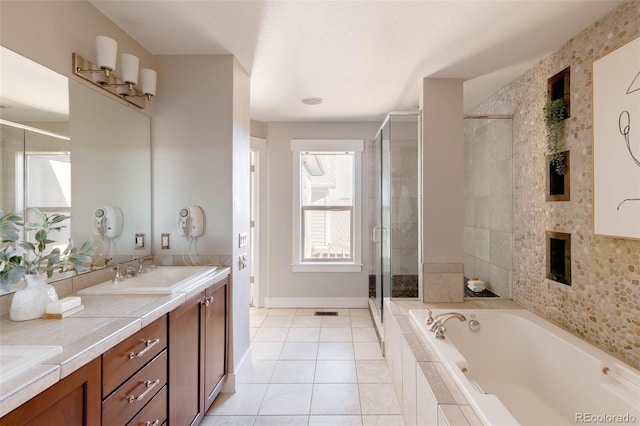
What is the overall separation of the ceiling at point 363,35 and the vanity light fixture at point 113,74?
0.25 m

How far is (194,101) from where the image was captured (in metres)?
2.32

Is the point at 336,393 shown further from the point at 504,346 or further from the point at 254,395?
the point at 504,346

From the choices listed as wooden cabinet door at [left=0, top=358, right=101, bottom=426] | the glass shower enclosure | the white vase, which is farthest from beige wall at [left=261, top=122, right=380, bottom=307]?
wooden cabinet door at [left=0, top=358, right=101, bottom=426]

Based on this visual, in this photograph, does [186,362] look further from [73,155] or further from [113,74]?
[113,74]

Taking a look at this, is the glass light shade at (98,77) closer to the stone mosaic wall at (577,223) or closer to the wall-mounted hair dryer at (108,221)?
the wall-mounted hair dryer at (108,221)

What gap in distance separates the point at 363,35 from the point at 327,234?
2663mm

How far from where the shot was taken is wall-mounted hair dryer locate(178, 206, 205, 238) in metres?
2.25

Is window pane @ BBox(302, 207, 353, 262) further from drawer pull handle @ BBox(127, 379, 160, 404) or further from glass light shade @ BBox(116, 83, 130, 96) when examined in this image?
drawer pull handle @ BBox(127, 379, 160, 404)

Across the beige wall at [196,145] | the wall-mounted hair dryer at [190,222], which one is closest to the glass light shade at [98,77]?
the beige wall at [196,145]

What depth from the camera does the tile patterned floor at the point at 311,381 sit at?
2033 mm

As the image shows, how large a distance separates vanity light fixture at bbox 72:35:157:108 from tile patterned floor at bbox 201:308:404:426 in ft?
6.95

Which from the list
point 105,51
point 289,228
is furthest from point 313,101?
point 105,51

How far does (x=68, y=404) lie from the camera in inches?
36.9

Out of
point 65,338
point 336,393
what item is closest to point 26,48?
point 65,338
